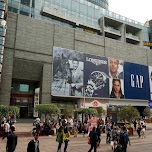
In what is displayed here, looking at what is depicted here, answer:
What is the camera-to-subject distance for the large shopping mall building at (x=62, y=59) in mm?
41250

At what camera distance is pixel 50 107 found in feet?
87.8

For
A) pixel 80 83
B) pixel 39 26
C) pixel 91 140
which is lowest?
pixel 91 140

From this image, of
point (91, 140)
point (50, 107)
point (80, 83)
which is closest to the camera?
point (91, 140)

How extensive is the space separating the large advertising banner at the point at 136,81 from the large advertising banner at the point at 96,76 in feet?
21.1

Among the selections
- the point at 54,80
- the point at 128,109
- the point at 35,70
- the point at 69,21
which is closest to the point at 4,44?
the point at 35,70

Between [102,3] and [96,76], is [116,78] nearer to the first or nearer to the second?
[96,76]

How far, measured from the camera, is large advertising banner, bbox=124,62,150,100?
53.2m

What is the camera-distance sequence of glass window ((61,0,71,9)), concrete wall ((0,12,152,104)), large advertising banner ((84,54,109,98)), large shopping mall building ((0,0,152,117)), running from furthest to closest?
glass window ((61,0,71,9))
large advertising banner ((84,54,109,98))
large shopping mall building ((0,0,152,117))
concrete wall ((0,12,152,104))

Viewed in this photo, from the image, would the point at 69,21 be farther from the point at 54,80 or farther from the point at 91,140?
the point at 91,140

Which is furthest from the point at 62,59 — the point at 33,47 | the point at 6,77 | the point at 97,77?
the point at 6,77

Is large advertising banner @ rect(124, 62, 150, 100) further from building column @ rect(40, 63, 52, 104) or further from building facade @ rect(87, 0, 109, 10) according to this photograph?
building facade @ rect(87, 0, 109, 10)

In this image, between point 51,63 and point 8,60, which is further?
point 51,63

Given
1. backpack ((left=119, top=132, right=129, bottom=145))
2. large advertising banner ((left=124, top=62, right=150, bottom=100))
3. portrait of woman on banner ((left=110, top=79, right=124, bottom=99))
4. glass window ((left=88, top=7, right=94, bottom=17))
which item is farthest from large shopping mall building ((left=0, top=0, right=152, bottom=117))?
backpack ((left=119, top=132, right=129, bottom=145))

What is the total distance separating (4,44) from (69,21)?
69.7 ft
